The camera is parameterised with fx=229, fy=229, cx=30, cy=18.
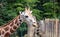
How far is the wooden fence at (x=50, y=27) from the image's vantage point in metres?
2.62

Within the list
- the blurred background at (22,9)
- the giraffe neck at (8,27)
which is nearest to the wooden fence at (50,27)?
the giraffe neck at (8,27)

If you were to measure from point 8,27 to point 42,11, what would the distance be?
293 centimetres

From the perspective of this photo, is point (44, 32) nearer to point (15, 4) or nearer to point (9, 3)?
point (15, 4)

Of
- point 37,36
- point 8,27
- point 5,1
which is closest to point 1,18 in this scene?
point 5,1

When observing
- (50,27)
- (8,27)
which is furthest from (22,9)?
(50,27)

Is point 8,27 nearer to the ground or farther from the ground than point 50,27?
nearer to the ground

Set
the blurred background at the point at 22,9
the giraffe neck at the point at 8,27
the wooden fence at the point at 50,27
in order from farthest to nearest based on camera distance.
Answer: the blurred background at the point at 22,9, the giraffe neck at the point at 8,27, the wooden fence at the point at 50,27

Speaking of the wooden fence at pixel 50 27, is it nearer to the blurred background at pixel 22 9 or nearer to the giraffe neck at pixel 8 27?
the giraffe neck at pixel 8 27

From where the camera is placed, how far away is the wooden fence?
8.60 ft

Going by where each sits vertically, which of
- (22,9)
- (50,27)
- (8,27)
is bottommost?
(8,27)

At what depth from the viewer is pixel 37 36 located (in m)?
2.80

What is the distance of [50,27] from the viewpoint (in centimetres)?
265

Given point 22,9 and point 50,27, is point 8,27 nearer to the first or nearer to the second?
point 22,9

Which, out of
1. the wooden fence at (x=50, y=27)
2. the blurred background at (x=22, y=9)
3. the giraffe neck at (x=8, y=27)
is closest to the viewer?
the wooden fence at (x=50, y=27)
